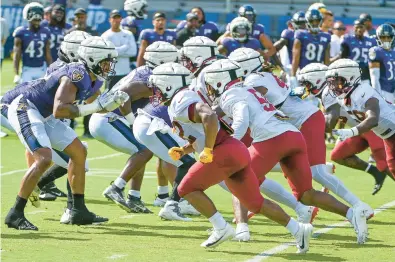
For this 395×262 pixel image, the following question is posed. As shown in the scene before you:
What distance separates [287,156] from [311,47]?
7433 millimetres

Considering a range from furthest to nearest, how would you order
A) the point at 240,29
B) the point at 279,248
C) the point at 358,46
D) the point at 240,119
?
the point at 358,46
the point at 240,29
the point at 279,248
the point at 240,119

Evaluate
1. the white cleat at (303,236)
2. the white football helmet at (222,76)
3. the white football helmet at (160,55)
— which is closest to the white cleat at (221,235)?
the white cleat at (303,236)

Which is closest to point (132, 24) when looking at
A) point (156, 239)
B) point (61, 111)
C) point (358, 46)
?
point (358, 46)

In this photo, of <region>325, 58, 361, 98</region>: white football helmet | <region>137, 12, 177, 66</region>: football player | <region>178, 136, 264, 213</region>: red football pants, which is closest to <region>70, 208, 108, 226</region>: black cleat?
<region>178, 136, 264, 213</region>: red football pants

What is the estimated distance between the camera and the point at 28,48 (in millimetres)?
14805

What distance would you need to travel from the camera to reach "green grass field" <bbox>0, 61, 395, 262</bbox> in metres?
7.03

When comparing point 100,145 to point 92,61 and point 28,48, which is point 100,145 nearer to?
point 28,48

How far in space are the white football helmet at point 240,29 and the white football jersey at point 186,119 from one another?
642 centimetres

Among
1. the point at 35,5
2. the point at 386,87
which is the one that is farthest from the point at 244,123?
the point at 35,5

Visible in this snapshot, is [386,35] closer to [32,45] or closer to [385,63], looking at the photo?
[385,63]

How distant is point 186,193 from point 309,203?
956mm

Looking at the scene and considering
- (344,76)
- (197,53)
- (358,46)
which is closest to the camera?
(344,76)

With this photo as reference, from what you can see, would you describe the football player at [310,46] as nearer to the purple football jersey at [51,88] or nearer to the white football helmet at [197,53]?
the white football helmet at [197,53]

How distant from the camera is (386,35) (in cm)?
1298
